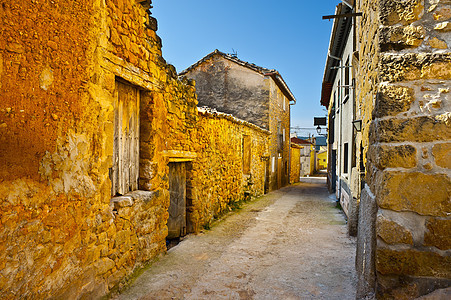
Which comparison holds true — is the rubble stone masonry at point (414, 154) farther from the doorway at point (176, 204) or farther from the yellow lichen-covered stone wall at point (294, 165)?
the yellow lichen-covered stone wall at point (294, 165)

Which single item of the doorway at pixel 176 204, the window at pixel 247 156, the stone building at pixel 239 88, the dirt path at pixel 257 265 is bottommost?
the dirt path at pixel 257 265

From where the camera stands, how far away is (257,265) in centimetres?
453

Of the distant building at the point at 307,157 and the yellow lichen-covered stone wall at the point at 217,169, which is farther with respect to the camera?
the distant building at the point at 307,157

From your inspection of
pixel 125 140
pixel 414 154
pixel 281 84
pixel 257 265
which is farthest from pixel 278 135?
pixel 414 154

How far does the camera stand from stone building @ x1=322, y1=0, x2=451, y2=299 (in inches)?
70.2

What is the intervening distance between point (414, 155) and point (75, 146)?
282cm

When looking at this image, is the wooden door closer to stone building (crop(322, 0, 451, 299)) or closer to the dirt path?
the dirt path

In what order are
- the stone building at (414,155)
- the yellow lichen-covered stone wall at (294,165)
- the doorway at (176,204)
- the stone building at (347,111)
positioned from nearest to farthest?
the stone building at (414,155) → the doorway at (176,204) → the stone building at (347,111) → the yellow lichen-covered stone wall at (294,165)

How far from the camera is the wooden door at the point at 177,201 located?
5.86 metres

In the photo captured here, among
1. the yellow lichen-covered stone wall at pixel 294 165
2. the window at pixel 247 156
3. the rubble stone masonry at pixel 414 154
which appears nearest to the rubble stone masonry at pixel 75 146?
the rubble stone masonry at pixel 414 154

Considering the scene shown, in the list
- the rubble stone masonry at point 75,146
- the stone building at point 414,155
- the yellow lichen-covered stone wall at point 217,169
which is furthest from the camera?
the yellow lichen-covered stone wall at point 217,169

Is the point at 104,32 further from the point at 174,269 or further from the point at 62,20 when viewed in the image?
the point at 174,269

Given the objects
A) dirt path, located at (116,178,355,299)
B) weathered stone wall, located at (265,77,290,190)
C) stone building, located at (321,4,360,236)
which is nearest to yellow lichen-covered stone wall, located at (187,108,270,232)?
dirt path, located at (116,178,355,299)

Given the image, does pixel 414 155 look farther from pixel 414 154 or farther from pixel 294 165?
pixel 294 165
